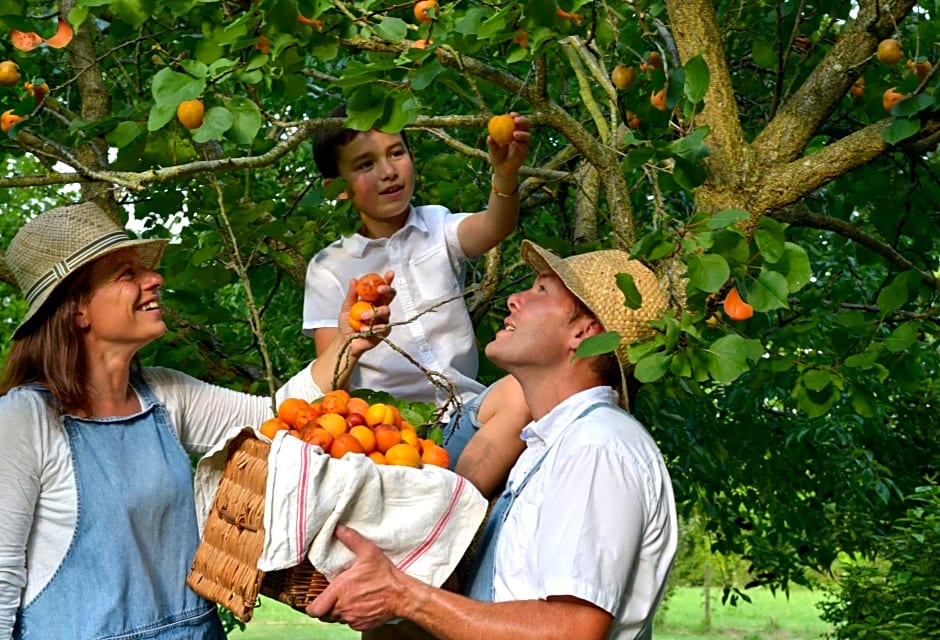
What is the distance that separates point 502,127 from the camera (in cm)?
272

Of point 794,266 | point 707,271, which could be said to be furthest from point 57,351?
point 794,266

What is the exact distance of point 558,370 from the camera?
2666 mm

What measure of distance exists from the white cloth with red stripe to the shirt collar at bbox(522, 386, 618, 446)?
19 cm

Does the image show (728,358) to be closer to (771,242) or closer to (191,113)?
(771,242)

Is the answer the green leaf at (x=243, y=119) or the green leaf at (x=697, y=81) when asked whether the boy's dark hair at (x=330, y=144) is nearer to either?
the green leaf at (x=243, y=119)

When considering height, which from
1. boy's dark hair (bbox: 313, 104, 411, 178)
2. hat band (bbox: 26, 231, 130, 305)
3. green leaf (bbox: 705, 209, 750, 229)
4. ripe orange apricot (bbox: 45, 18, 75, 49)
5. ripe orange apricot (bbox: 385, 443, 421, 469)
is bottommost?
ripe orange apricot (bbox: 385, 443, 421, 469)

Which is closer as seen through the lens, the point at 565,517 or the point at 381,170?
the point at 565,517

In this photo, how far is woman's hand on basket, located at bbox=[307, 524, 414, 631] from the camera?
234 centimetres

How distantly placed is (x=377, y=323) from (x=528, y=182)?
1.10m

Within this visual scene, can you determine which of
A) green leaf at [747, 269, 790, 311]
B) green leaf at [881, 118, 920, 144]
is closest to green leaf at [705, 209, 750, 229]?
green leaf at [747, 269, 790, 311]

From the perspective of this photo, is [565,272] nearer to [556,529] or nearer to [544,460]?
[544,460]

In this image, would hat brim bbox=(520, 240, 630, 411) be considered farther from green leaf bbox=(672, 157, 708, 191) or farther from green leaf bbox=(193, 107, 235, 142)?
green leaf bbox=(193, 107, 235, 142)

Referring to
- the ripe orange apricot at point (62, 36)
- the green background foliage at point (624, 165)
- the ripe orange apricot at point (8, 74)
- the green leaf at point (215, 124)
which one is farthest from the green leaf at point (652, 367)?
the ripe orange apricot at point (8, 74)

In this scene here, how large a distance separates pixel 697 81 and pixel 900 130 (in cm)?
57
